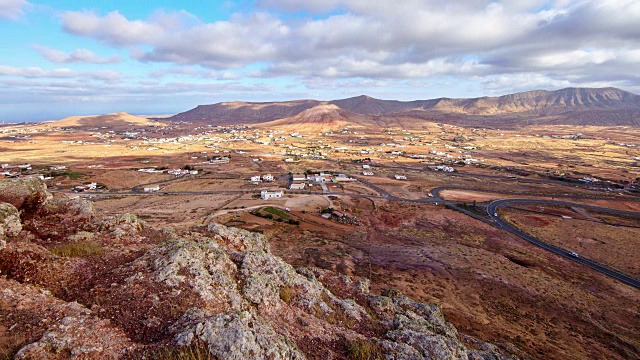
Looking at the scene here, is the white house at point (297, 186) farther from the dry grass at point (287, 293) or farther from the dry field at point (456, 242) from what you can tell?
the dry grass at point (287, 293)

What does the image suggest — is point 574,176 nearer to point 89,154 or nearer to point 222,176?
point 222,176

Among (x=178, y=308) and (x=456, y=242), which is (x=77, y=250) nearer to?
(x=178, y=308)

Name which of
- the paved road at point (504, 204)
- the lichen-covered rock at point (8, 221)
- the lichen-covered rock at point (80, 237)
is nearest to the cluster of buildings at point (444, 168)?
the paved road at point (504, 204)

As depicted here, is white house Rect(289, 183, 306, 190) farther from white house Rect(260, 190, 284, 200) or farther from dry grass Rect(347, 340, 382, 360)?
dry grass Rect(347, 340, 382, 360)

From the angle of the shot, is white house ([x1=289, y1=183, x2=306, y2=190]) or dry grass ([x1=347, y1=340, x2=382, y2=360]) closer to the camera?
dry grass ([x1=347, y1=340, x2=382, y2=360])

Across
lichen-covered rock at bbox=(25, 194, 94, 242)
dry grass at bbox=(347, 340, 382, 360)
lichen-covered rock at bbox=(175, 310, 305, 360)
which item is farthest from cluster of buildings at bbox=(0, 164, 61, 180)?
dry grass at bbox=(347, 340, 382, 360)

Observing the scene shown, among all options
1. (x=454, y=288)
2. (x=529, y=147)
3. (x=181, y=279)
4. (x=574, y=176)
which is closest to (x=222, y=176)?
(x=454, y=288)
